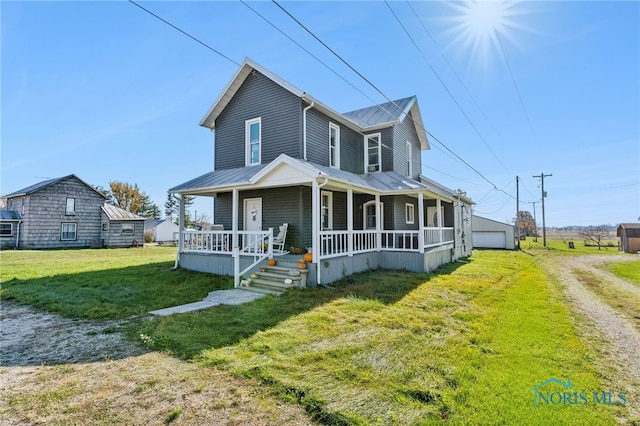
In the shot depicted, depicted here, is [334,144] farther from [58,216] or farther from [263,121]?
[58,216]

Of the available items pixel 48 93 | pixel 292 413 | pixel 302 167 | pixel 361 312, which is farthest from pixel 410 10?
pixel 48 93

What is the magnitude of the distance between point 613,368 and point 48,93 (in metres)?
19.2

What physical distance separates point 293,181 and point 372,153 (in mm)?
7312

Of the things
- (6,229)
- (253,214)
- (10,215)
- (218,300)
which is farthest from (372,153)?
(6,229)

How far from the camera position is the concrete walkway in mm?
6617

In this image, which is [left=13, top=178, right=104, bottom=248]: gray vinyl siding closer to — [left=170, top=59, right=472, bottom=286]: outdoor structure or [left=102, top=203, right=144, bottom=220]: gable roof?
[left=102, top=203, right=144, bottom=220]: gable roof

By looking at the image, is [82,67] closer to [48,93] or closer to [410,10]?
[48,93]

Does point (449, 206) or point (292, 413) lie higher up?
point (449, 206)

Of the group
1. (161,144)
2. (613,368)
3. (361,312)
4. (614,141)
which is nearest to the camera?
(613,368)

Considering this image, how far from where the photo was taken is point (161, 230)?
40938 millimetres

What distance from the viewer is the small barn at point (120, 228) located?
28422 mm

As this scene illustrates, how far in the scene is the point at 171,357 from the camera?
426 cm

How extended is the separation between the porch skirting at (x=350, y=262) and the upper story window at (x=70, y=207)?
22.1m

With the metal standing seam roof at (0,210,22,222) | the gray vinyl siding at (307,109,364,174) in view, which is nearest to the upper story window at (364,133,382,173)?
the gray vinyl siding at (307,109,364,174)
